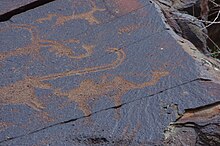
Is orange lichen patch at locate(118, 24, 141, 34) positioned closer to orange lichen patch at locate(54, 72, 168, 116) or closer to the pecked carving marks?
the pecked carving marks

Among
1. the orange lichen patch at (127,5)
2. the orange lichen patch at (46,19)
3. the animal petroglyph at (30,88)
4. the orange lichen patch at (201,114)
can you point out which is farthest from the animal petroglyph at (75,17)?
the orange lichen patch at (201,114)

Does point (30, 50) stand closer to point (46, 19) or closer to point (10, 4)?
point (46, 19)

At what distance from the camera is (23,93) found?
1.48 meters

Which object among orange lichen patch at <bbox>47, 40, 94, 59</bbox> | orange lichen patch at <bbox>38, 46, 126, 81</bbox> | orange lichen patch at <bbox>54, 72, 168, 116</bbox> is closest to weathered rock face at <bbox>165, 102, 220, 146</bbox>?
orange lichen patch at <bbox>54, 72, 168, 116</bbox>

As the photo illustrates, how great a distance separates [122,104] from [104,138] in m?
0.15

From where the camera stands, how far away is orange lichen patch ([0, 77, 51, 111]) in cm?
143

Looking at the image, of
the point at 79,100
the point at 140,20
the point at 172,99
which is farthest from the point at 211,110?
the point at 140,20

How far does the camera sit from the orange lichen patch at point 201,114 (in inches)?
52.0

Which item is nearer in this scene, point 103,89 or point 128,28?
point 103,89

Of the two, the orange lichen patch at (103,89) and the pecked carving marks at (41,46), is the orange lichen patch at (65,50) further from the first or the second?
the orange lichen patch at (103,89)

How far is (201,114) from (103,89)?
1.15ft

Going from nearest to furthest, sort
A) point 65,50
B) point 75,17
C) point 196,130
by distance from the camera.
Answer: point 196,130 → point 65,50 → point 75,17

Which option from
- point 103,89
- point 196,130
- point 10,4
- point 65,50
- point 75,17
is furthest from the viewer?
point 10,4

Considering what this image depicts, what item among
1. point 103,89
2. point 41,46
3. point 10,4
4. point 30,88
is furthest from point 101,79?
point 10,4
